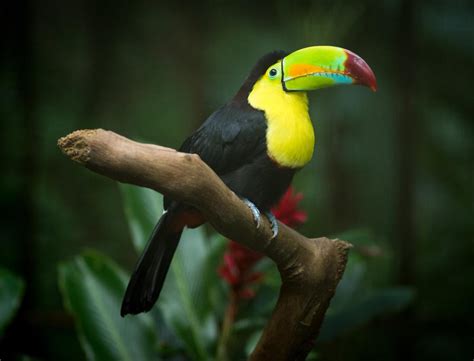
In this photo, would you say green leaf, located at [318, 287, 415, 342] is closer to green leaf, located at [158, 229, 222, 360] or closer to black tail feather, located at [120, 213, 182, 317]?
green leaf, located at [158, 229, 222, 360]

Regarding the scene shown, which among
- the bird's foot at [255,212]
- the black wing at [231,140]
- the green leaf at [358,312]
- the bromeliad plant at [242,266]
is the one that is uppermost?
the black wing at [231,140]

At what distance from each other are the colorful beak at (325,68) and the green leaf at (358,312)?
2.92ft

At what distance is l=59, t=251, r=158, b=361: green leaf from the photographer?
1.83 metres

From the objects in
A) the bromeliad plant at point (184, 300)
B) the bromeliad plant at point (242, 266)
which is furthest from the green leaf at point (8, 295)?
the bromeliad plant at point (242, 266)

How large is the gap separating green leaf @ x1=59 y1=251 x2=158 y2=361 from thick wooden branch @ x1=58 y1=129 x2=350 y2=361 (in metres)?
0.51

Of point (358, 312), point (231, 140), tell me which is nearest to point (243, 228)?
point (231, 140)

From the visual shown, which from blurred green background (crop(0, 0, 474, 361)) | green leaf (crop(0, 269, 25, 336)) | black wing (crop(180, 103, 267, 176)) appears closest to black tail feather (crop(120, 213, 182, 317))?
black wing (crop(180, 103, 267, 176))

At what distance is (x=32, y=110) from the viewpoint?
2.26m

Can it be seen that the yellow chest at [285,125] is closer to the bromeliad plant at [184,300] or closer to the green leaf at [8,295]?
the bromeliad plant at [184,300]

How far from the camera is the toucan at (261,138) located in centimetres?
134

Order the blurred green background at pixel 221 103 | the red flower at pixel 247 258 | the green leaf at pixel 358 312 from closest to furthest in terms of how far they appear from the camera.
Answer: the red flower at pixel 247 258
the green leaf at pixel 358 312
the blurred green background at pixel 221 103

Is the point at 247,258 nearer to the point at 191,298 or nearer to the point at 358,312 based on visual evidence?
the point at 191,298

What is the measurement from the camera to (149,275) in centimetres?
142

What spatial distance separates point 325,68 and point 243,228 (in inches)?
14.2
